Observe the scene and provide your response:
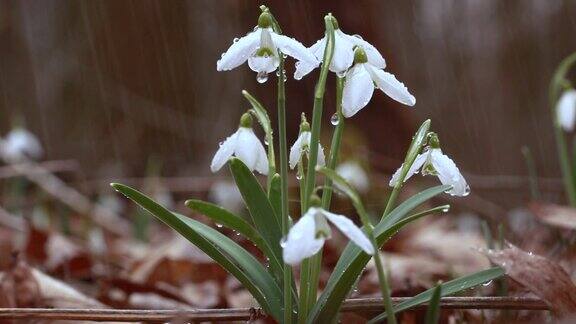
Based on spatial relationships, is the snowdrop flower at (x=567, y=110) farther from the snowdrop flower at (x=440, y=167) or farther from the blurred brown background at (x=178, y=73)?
the blurred brown background at (x=178, y=73)

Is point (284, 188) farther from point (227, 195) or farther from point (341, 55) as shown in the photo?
point (227, 195)

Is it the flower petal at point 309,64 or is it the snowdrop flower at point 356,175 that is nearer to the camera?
the flower petal at point 309,64

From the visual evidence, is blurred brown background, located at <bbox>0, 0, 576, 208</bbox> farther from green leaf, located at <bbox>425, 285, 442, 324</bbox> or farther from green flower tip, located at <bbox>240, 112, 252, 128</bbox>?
green leaf, located at <bbox>425, 285, 442, 324</bbox>

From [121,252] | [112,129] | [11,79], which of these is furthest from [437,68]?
[121,252]

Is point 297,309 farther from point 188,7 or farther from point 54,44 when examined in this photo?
point 54,44

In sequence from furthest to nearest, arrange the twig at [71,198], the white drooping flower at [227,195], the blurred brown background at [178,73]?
the blurred brown background at [178,73] → the white drooping flower at [227,195] → the twig at [71,198]

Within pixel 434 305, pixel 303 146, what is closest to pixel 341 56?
pixel 303 146

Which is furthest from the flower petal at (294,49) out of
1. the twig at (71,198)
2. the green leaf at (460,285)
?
the twig at (71,198)
